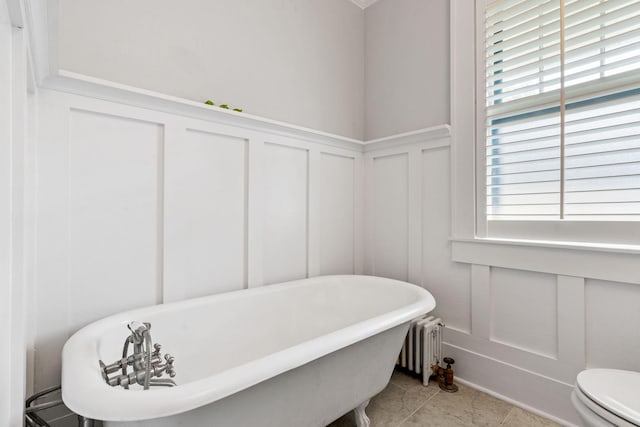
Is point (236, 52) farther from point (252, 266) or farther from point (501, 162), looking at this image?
point (501, 162)

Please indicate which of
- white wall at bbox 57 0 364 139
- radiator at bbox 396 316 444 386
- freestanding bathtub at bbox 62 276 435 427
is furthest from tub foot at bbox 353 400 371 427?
white wall at bbox 57 0 364 139

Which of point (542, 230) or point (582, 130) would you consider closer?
point (582, 130)

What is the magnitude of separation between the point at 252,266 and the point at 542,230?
1.59 meters

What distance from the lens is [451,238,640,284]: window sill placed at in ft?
4.52

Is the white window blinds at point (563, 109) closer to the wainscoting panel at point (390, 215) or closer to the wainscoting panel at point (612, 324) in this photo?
the wainscoting panel at point (612, 324)

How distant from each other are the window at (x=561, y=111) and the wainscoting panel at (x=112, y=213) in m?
1.83

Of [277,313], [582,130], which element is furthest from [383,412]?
[582,130]

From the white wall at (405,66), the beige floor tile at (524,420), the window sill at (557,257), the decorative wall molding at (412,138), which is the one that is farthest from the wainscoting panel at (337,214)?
Answer: the beige floor tile at (524,420)

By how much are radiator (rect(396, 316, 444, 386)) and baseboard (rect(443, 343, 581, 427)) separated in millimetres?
148

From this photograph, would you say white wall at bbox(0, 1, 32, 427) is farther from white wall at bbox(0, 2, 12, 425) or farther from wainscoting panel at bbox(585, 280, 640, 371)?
wainscoting panel at bbox(585, 280, 640, 371)

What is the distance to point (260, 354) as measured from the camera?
5.30 feet

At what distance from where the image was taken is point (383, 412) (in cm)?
159

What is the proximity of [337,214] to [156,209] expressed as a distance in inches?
Answer: 48.3

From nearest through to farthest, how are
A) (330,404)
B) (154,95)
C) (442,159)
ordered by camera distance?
(330,404) → (154,95) → (442,159)
